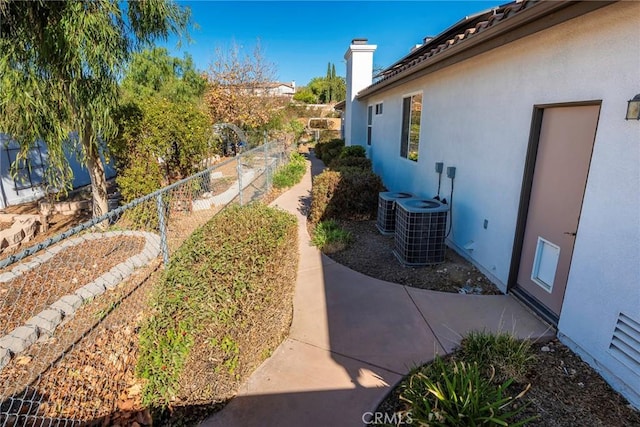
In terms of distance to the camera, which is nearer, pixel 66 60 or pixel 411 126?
pixel 66 60

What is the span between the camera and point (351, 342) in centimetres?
334

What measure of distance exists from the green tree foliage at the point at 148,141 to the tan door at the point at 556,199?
6.49 m

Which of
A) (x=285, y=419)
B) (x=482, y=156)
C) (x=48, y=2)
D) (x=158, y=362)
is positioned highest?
(x=48, y=2)

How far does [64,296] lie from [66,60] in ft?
10.8

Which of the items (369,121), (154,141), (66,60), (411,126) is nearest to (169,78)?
(369,121)

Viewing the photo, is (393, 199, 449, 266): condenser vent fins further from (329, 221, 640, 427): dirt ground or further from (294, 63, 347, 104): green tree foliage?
(294, 63, 347, 104): green tree foliage

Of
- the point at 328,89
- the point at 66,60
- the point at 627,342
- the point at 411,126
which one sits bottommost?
the point at 627,342

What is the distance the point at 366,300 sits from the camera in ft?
13.5

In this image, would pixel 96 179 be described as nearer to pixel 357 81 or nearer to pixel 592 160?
pixel 592 160

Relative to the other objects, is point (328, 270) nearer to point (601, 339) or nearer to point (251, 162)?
point (601, 339)

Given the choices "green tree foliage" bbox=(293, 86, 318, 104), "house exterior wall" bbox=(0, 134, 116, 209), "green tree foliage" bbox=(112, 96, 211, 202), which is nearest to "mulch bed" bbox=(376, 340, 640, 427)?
"green tree foliage" bbox=(112, 96, 211, 202)

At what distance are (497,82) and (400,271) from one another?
2805 mm

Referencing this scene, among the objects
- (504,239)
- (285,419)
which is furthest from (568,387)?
(285,419)

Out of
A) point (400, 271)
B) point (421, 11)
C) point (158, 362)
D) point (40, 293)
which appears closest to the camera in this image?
point (158, 362)
